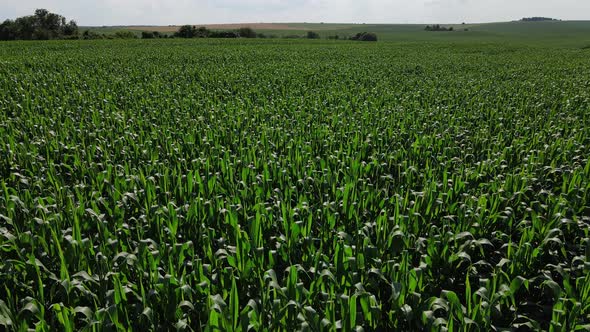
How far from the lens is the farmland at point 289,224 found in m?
3.44

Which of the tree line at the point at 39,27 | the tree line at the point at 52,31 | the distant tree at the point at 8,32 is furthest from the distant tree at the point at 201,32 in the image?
the distant tree at the point at 8,32

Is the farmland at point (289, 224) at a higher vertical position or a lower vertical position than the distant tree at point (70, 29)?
lower

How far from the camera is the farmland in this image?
3439mm

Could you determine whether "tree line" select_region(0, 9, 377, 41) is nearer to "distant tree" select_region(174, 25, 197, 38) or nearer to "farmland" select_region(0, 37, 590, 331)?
"distant tree" select_region(174, 25, 197, 38)

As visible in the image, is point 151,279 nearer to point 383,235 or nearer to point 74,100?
point 383,235

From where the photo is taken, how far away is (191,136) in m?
8.91

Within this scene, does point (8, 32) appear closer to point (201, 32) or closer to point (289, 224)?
point (201, 32)

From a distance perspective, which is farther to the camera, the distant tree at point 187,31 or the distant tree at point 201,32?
the distant tree at point 187,31

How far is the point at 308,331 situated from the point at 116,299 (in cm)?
157

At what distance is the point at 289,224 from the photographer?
494 centimetres

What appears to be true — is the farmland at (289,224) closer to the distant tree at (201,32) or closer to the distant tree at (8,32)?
the distant tree at (201,32)

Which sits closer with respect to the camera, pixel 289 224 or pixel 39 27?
pixel 289 224

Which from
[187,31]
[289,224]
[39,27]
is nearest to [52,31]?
[39,27]

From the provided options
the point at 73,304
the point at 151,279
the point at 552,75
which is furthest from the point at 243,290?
the point at 552,75
